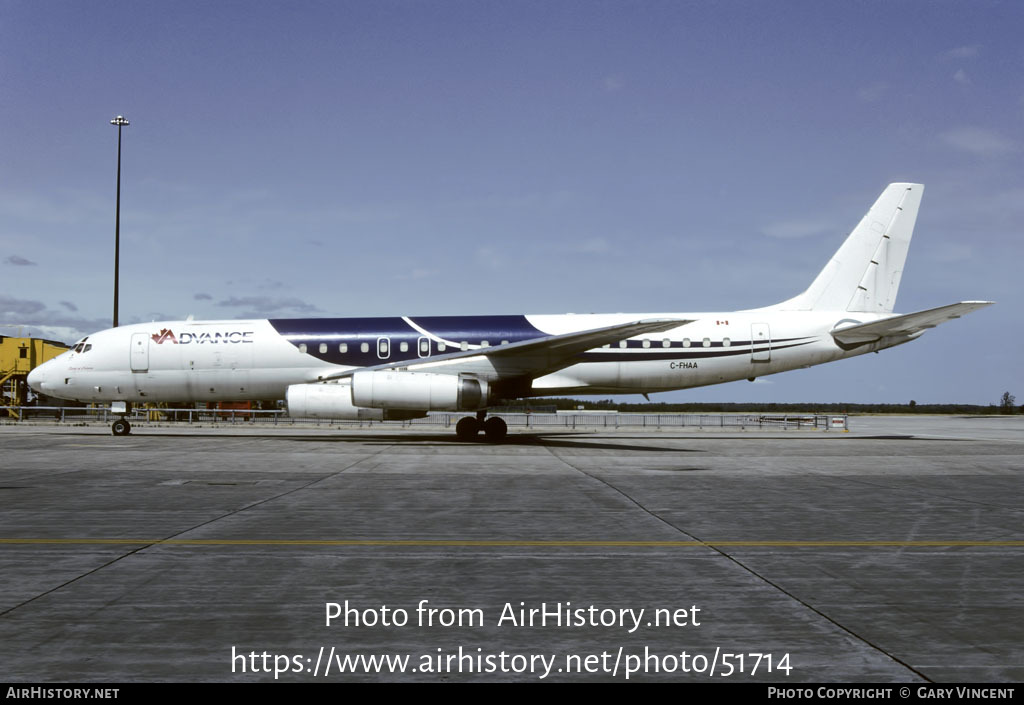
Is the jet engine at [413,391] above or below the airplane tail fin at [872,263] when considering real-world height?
below

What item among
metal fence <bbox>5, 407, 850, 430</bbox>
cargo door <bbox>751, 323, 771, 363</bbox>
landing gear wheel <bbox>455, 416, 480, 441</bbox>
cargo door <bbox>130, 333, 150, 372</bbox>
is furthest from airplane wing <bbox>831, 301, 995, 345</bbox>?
cargo door <bbox>130, 333, 150, 372</bbox>

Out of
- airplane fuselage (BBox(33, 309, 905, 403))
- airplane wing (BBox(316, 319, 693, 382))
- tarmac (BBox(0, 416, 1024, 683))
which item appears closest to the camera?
tarmac (BBox(0, 416, 1024, 683))

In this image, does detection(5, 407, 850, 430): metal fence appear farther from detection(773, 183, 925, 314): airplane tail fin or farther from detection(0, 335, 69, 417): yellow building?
detection(773, 183, 925, 314): airplane tail fin

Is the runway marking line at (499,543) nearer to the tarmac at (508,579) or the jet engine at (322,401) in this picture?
the tarmac at (508,579)

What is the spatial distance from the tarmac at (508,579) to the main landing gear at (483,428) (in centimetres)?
1232

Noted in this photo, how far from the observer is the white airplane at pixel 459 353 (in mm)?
25109

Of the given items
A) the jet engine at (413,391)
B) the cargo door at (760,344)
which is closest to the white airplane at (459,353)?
the cargo door at (760,344)

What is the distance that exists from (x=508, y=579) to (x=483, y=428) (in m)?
20.6

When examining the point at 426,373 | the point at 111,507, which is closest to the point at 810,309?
the point at 426,373

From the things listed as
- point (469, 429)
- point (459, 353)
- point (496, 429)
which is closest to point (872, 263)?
point (496, 429)

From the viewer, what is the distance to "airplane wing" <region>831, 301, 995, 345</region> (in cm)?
2483

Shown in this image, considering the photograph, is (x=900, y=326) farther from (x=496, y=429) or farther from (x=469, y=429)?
(x=469, y=429)

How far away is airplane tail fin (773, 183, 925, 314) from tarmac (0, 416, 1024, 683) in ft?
49.9
